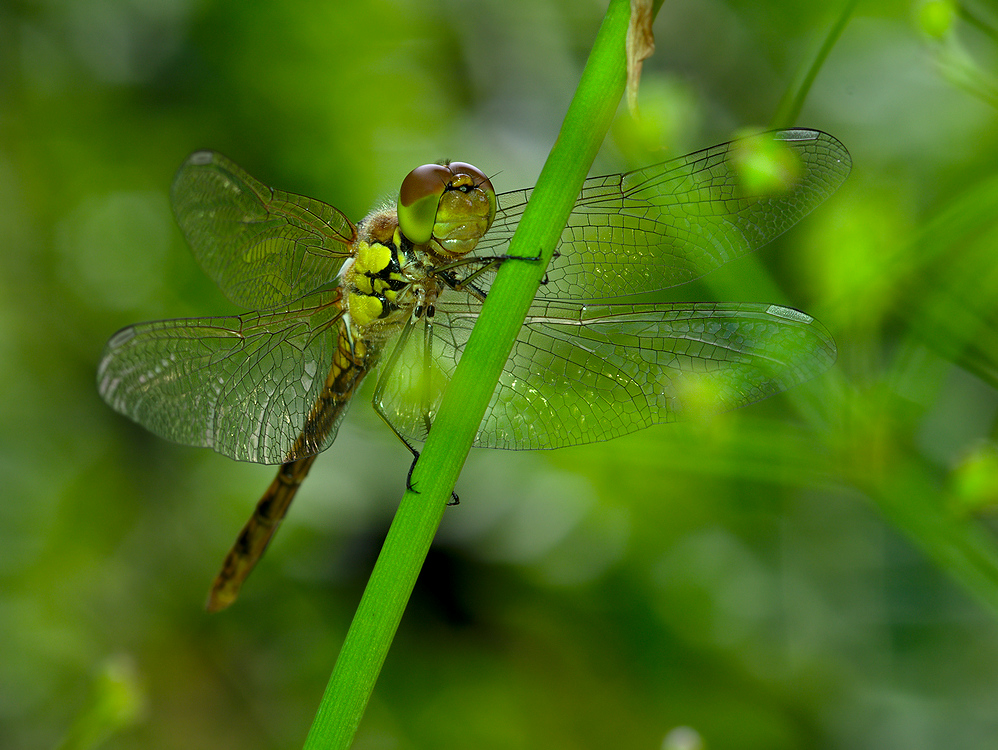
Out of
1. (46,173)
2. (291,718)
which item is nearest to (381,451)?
(291,718)

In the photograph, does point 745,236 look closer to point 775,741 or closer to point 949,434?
point 949,434

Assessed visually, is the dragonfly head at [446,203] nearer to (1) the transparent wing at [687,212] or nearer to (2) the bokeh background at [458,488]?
(1) the transparent wing at [687,212]

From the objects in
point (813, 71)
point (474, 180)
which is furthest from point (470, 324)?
point (813, 71)

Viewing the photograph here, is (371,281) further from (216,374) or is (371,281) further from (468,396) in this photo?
(468,396)

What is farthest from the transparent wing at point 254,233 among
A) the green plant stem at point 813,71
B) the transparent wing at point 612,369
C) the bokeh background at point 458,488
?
the green plant stem at point 813,71

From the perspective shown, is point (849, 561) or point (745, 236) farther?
point (849, 561)

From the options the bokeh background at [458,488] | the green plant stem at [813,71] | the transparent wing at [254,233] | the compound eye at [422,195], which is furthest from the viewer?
the bokeh background at [458,488]
